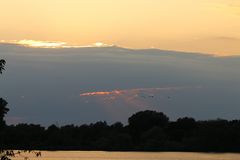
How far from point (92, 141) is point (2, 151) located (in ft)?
297

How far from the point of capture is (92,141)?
110m

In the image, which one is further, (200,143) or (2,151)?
(200,143)

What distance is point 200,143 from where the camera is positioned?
10356 centimetres

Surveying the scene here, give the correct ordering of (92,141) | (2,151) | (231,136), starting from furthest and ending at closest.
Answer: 1. (92,141)
2. (231,136)
3. (2,151)

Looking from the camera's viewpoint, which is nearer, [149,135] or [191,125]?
[149,135]

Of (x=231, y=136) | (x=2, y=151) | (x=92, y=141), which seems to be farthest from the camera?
(x=92, y=141)

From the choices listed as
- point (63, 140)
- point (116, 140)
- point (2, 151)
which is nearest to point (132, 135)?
point (116, 140)

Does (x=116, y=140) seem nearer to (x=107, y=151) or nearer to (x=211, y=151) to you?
(x=107, y=151)

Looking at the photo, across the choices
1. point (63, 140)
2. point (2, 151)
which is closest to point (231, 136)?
point (63, 140)

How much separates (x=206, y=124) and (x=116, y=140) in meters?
13.7

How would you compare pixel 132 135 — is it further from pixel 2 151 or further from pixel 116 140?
pixel 2 151

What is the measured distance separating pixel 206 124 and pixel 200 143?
17.4ft

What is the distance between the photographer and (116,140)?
107938 mm

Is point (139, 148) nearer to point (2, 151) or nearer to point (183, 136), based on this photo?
point (183, 136)
